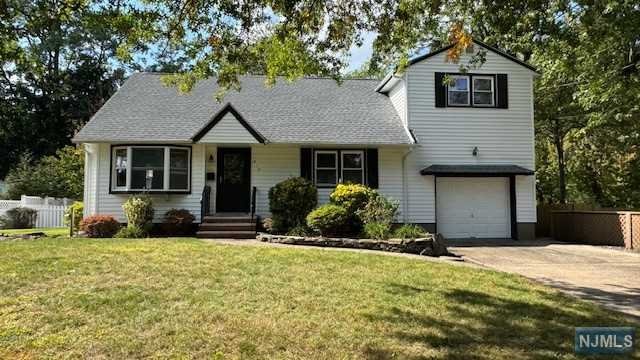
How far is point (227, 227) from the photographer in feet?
49.0

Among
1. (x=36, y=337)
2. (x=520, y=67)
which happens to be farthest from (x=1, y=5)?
(x=520, y=67)

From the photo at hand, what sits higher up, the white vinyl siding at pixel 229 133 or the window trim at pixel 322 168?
the white vinyl siding at pixel 229 133

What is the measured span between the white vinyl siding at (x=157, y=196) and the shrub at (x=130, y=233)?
1234 mm

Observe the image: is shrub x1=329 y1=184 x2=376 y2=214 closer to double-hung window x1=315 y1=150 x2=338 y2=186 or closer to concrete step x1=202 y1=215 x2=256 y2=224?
double-hung window x1=315 y1=150 x2=338 y2=186

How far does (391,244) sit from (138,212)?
7.57 metres

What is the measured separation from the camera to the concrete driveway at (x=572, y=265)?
796cm

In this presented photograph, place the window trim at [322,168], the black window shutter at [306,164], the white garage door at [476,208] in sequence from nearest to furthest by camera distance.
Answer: the black window shutter at [306,164] → the window trim at [322,168] → the white garage door at [476,208]

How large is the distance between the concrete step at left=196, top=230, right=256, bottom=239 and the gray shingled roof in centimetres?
314

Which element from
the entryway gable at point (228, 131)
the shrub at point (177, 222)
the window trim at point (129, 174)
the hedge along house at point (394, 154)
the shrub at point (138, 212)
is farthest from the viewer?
the hedge along house at point (394, 154)

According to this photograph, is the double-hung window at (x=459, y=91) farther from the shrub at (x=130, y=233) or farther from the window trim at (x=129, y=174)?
the shrub at (x=130, y=233)

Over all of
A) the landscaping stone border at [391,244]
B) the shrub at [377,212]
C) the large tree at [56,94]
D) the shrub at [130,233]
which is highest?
the large tree at [56,94]

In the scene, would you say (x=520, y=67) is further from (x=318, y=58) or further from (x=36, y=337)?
(x=36, y=337)

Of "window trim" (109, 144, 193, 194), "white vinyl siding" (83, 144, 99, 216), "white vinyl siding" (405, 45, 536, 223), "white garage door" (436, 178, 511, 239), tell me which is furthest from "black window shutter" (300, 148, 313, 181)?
"white vinyl siding" (83, 144, 99, 216)
